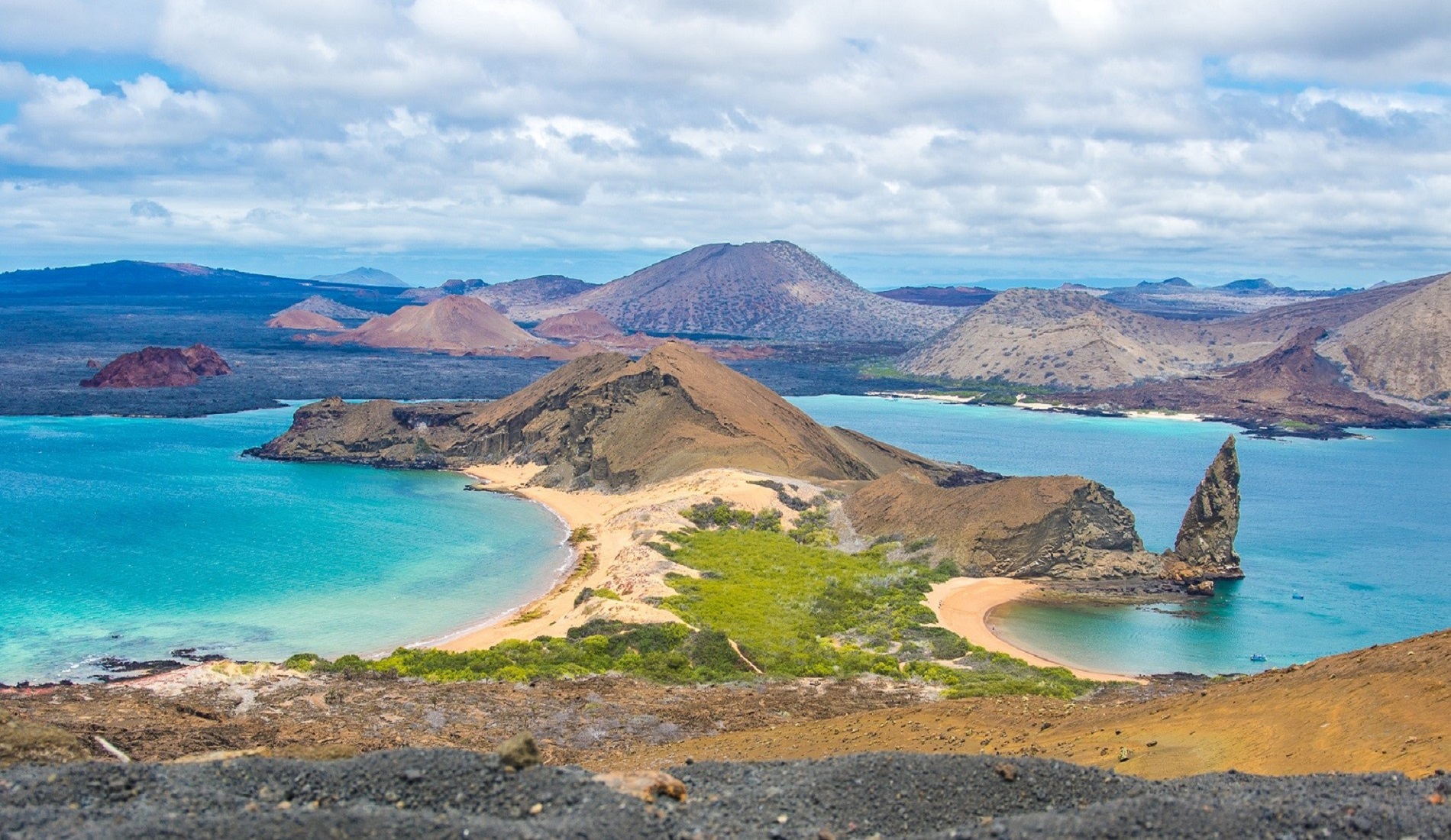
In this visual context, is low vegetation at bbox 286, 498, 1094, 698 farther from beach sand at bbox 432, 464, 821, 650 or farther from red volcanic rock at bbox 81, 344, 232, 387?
red volcanic rock at bbox 81, 344, 232, 387

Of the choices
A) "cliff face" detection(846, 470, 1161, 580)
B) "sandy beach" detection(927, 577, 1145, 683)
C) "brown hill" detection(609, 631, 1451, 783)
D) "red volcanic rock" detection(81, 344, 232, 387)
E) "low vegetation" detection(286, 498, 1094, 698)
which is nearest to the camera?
"brown hill" detection(609, 631, 1451, 783)

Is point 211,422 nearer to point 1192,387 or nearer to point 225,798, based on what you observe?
point 225,798

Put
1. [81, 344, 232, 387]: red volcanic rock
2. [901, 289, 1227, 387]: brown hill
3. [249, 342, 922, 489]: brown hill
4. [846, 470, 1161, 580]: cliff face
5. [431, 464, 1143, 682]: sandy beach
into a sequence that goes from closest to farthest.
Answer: [431, 464, 1143, 682]: sandy beach < [846, 470, 1161, 580]: cliff face < [249, 342, 922, 489]: brown hill < [81, 344, 232, 387]: red volcanic rock < [901, 289, 1227, 387]: brown hill

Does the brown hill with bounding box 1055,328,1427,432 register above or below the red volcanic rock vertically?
above

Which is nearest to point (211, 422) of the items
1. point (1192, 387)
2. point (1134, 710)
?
point (1134, 710)

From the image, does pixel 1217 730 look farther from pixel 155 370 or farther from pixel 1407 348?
pixel 1407 348

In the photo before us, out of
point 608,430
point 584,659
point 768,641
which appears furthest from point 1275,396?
point 584,659

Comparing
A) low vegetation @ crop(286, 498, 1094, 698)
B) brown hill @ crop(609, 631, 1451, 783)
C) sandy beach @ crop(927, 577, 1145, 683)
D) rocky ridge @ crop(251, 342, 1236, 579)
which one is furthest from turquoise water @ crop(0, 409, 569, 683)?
brown hill @ crop(609, 631, 1451, 783)

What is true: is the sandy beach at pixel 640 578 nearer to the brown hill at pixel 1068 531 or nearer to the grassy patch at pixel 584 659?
the grassy patch at pixel 584 659
